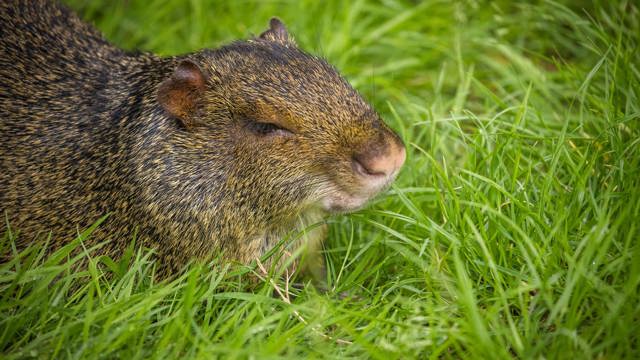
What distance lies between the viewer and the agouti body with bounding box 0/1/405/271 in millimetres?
4012

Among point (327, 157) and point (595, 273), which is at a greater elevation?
point (327, 157)

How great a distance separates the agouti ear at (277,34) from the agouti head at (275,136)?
1.25 ft

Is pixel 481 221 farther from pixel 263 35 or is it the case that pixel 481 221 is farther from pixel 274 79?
pixel 263 35

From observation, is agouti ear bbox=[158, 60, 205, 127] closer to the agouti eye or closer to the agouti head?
the agouti head

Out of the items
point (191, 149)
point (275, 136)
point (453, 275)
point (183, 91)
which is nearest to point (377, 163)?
point (275, 136)

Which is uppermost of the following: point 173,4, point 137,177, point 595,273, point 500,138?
point 173,4

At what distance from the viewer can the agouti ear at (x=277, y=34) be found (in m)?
4.66

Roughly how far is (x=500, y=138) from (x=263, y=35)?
1662mm

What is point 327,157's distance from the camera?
3.96 meters

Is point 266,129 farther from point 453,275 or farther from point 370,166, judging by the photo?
point 453,275

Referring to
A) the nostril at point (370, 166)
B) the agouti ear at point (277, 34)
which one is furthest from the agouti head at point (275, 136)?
the agouti ear at point (277, 34)

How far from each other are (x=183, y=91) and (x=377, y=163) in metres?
1.14

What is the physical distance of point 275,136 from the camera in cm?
403

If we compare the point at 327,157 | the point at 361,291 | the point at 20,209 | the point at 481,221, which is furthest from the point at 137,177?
the point at 481,221
